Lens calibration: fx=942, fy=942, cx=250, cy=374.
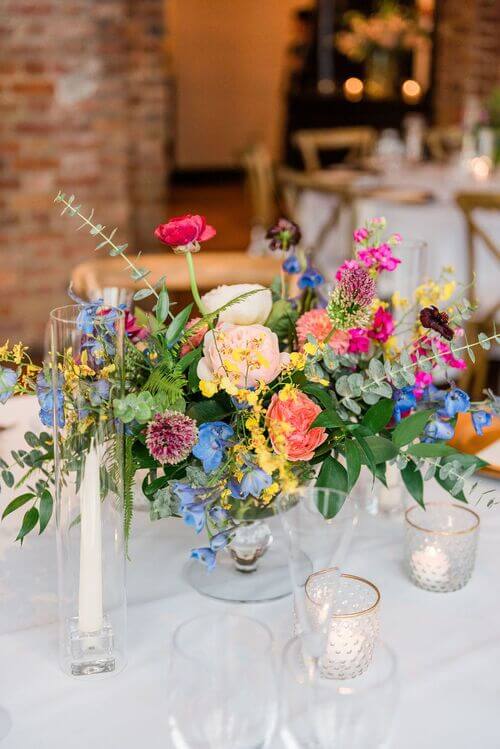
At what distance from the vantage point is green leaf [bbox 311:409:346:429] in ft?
2.97

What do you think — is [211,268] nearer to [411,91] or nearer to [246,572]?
[246,572]

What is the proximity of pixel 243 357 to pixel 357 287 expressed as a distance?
0.13 m

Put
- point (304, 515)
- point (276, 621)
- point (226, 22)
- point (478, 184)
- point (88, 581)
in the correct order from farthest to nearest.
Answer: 1. point (226, 22)
2. point (478, 184)
3. point (276, 621)
4. point (88, 581)
5. point (304, 515)

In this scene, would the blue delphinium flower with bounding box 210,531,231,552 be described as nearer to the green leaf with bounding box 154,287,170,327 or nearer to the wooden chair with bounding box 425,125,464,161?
the green leaf with bounding box 154,287,170,327

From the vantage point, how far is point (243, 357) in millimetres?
881

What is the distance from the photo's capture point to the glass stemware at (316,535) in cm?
72

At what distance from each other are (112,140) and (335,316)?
3.60 metres

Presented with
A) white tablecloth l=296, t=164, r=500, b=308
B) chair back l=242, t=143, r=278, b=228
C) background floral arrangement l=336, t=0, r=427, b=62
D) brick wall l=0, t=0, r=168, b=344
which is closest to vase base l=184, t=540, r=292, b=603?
white tablecloth l=296, t=164, r=500, b=308

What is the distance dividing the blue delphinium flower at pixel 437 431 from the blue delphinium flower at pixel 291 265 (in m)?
0.29

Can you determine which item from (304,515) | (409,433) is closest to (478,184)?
(409,433)

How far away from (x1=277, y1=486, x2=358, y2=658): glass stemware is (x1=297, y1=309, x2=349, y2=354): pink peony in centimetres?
29

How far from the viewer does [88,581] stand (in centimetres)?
84

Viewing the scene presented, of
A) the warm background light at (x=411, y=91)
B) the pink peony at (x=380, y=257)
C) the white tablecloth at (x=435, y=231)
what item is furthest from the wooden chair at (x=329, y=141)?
the pink peony at (x=380, y=257)

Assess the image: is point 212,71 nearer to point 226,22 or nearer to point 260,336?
point 226,22
